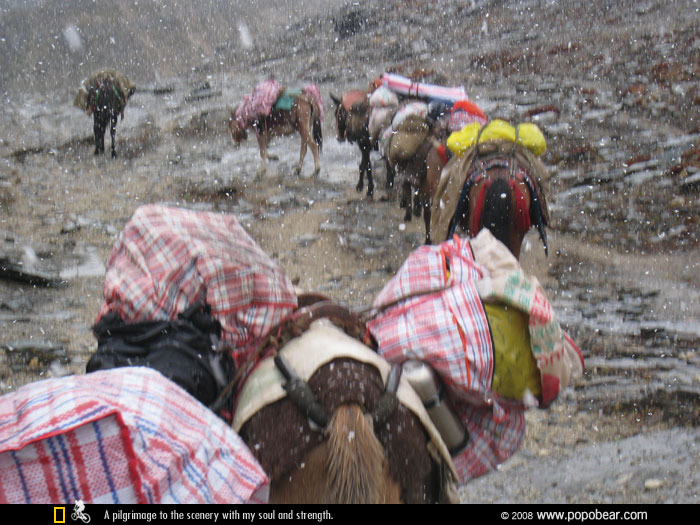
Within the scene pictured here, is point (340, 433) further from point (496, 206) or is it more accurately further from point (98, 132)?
point (98, 132)

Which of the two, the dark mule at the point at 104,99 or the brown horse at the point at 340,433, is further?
the dark mule at the point at 104,99

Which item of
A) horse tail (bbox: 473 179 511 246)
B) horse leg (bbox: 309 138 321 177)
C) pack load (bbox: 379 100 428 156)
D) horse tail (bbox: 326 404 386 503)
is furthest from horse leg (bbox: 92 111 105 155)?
horse tail (bbox: 326 404 386 503)

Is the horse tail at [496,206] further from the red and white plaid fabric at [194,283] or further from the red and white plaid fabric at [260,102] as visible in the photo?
the red and white plaid fabric at [260,102]

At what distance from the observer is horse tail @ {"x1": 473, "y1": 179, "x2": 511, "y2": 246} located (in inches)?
179

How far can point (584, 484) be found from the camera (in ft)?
11.0

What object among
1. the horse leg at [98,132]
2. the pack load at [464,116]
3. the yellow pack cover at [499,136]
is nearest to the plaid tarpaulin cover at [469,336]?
the yellow pack cover at [499,136]

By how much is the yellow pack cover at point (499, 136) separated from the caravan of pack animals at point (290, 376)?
2.46m

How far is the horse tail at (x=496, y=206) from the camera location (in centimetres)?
455

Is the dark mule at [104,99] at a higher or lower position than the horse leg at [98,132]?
higher

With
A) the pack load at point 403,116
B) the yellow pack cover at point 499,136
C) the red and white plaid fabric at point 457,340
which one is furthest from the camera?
the pack load at point 403,116

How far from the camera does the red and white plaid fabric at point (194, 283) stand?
213 cm

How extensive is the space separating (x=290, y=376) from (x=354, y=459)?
0.33 meters

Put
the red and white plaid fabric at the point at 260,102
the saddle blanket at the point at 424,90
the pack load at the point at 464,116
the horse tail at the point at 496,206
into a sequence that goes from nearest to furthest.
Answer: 1. the horse tail at the point at 496,206
2. the pack load at the point at 464,116
3. the saddle blanket at the point at 424,90
4. the red and white plaid fabric at the point at 260,102
